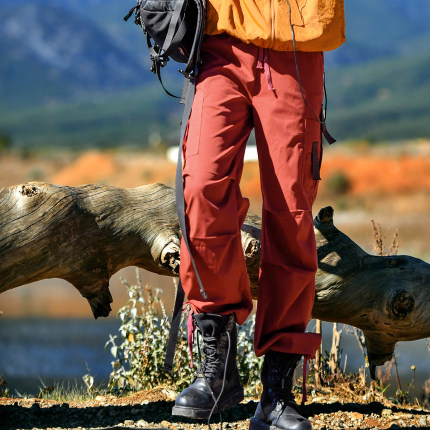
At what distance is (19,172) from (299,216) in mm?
32982

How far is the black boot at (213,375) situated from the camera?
3424 mm

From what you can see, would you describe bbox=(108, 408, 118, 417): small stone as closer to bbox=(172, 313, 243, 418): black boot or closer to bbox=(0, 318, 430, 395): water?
bbox=(172, 313, 243, 418): black boot

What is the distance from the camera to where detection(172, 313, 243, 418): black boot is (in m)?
3.42

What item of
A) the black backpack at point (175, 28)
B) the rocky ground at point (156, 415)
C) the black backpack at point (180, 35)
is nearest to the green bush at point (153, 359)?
the rocky ground at point (156, 415)

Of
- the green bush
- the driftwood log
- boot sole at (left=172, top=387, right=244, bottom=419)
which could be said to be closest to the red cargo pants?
boot sole at (left=172, top=387, right=244, bottom=419)

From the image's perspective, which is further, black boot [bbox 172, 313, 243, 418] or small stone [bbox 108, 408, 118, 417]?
small stone [bbox 108, 408, 118, 417]

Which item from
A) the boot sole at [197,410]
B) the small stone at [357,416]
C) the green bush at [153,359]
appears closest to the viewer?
the boot sole at [197,410]

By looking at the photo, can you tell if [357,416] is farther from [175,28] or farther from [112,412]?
[175,28]

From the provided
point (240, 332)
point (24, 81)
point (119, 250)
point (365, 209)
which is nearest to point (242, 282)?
point (119, 250)

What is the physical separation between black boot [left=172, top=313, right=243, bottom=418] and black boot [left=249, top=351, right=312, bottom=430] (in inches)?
5.3

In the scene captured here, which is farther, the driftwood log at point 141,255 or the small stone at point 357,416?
the small stone at point 357,416

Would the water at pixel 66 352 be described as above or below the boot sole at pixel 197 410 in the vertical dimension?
above

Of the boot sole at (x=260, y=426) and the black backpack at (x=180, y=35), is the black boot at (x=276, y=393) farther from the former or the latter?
the black backpack at (x=180, y=35)

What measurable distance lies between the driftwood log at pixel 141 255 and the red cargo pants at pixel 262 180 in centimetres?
67
